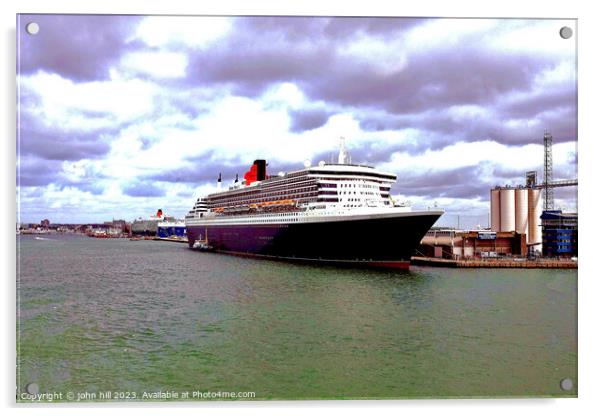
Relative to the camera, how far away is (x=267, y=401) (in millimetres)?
7688

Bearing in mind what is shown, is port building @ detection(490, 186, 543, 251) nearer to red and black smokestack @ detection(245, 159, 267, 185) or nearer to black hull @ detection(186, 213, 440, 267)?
black hull @ detection(186, 213, 440, 267)

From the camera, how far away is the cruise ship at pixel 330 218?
25.1 metres

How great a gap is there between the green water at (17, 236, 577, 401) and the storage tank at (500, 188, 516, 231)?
3.88 metres

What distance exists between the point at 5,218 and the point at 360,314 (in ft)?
30.7

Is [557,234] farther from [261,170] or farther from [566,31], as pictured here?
[261,170]

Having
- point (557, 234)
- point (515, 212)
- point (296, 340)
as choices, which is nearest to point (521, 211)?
point (515, 212)

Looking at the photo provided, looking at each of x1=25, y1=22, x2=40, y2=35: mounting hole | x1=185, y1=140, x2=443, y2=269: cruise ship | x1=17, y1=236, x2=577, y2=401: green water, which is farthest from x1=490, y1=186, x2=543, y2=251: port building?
x1=25, y1=22, x2=40, y2=35: mounting hole

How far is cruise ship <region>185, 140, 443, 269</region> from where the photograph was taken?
25.1 meters

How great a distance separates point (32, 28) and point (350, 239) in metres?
20.2

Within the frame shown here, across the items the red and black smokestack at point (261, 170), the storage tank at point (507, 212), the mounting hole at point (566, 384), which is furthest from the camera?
the red and black smokestack at point (261, 170)

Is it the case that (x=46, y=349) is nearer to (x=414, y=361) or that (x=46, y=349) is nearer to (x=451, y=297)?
(x=414, y=361)

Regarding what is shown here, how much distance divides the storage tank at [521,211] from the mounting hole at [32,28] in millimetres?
16586

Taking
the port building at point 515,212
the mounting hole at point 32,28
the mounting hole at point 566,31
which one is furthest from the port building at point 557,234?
the mounting hole at point 32,28

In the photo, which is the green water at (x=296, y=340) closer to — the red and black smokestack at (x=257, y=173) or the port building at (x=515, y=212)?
the port building at (x=515, y=212)
